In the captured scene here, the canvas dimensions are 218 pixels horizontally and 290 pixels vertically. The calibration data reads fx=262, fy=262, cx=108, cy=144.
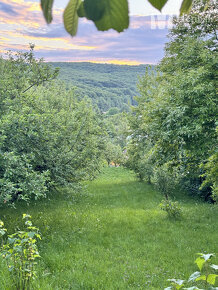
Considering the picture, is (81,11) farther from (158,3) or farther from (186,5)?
(186,5)

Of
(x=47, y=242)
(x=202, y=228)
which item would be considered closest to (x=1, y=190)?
(x=47, y=242)

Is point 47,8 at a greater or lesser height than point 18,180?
greater

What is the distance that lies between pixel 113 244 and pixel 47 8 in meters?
9.01

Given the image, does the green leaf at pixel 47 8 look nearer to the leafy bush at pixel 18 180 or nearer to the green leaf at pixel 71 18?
the green leaf at pixel 71 18

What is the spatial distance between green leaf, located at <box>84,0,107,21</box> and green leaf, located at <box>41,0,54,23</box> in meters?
0.12

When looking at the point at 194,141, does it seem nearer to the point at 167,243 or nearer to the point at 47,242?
the point at 167,243

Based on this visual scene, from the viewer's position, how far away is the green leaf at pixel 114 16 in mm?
457

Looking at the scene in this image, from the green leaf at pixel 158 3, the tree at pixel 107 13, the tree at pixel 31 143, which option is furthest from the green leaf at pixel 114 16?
the tree at pixel 31 143

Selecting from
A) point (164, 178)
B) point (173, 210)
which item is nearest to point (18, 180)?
point (173, 210)

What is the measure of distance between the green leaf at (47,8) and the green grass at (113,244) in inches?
193

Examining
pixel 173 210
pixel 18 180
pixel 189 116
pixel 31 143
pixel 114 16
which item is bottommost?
pixel 173 210

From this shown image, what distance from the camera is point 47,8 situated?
1.76 ft

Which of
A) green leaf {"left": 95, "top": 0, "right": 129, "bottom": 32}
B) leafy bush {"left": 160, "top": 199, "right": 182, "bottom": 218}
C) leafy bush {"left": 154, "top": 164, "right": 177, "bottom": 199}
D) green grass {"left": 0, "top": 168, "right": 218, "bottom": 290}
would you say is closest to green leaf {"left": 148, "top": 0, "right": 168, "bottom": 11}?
green leaf {"left": 95, "top": 0, "right": 129, "bottom": 32}

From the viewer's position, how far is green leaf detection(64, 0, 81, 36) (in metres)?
0.53
